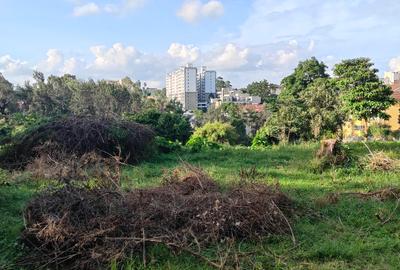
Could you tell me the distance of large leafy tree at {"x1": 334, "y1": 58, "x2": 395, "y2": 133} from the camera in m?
27.1

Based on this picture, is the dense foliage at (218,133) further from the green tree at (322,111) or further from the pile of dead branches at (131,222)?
the pile of dead branches at (131,222)

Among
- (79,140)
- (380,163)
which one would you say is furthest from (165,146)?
(380,163)

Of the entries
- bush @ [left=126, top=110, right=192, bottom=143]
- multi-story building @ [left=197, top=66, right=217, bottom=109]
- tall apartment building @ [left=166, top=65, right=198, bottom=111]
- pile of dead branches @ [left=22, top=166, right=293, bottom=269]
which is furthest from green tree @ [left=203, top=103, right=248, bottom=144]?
multi-story building @ [left=197, top=66, right=217, bottom=109]

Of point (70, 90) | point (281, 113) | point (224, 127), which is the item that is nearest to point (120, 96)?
point (70, 90)

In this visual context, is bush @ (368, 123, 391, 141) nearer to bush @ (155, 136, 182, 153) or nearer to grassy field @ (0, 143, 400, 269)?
bush @ (155, 136, 182, 153)

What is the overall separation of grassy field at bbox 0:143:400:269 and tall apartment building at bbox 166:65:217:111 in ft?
209

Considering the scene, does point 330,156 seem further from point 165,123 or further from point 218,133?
point 218,133

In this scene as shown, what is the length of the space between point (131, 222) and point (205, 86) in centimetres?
8305

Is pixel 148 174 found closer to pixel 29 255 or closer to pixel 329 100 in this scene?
pixel 29 255

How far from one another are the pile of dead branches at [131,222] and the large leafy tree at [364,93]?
23571mm

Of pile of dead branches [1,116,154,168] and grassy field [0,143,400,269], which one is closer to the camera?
grassy field [0,143,400,269]

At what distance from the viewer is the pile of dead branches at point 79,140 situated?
10414 mm

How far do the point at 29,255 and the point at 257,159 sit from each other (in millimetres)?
7792

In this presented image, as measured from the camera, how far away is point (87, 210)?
16.1 ft
